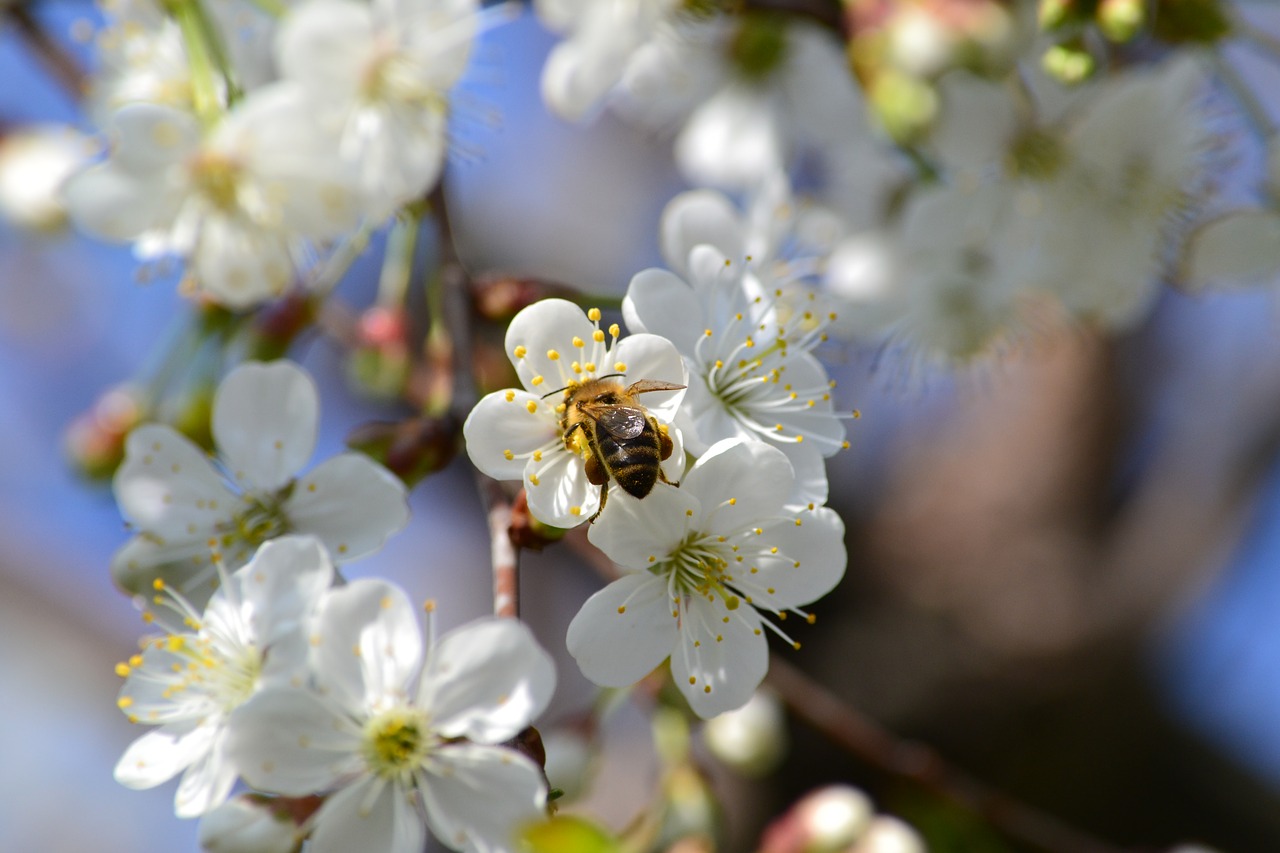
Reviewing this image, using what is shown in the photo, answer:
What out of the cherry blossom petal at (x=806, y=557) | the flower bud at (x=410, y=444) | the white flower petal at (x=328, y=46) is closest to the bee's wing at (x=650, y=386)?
the cherry blossom petal at (x=806, y=557)

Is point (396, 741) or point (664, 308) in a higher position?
point (664, 308)

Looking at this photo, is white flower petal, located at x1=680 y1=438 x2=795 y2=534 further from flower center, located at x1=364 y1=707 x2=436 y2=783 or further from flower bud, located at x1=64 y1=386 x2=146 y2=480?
flower bud, located at x1=64 y1=386 x2=146 y2=480

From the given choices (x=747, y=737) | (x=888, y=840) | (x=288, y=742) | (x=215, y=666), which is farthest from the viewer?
(x=747, y=737)

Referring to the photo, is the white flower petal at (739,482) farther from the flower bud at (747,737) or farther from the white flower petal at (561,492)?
the flower bud at (747,737)

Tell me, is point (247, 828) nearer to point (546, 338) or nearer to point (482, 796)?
point (482, 796)

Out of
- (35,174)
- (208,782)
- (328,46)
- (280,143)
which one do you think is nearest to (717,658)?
(208,782)

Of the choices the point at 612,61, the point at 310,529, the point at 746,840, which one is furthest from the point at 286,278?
the point at 746,840

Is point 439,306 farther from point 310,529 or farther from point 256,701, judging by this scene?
point 256,701
